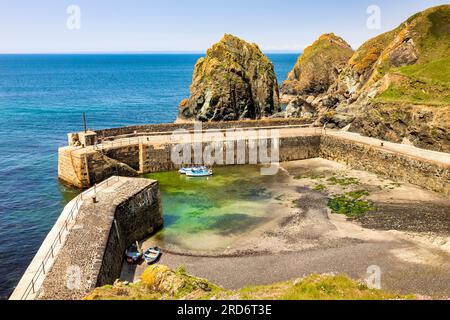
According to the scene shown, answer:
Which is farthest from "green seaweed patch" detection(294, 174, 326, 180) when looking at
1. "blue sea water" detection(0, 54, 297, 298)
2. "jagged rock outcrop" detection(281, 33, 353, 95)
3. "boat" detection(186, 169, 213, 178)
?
"jagged rock outcrop" detection(281, 33, 353, 95)

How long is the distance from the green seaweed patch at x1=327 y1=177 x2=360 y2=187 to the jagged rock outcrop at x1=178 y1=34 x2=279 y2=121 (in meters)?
31.2

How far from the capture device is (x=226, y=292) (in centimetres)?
1527

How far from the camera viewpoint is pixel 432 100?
44.3 m

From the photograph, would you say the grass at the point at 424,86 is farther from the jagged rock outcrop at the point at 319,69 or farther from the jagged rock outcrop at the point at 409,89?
the jagged rock outcrop at the point at 319,69

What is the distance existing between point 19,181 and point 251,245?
27.0 meters

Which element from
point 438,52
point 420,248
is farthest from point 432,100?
point 420,248

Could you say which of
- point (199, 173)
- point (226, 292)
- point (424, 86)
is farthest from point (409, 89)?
point (226, 292)

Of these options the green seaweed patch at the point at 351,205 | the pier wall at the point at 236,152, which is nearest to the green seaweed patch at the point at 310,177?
the green seaweed patch at the point at 351,205

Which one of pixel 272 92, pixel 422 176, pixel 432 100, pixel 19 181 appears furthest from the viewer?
pixel 272 92

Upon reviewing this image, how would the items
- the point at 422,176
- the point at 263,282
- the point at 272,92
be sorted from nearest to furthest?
the point at 263,282, the point at 422,176, the point at 272,92

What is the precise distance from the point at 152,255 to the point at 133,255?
1177 mm

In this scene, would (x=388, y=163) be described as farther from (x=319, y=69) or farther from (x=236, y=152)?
(x=319, y=69)
